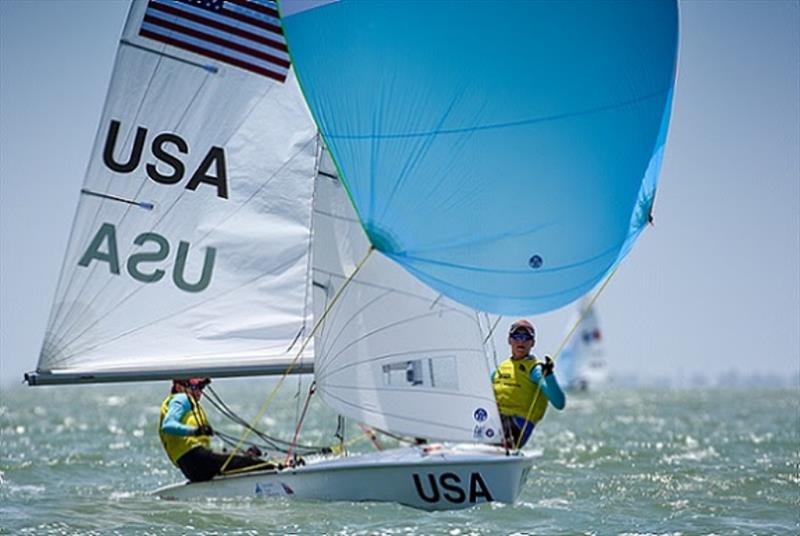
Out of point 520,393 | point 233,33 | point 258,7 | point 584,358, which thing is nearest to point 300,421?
point 520,393

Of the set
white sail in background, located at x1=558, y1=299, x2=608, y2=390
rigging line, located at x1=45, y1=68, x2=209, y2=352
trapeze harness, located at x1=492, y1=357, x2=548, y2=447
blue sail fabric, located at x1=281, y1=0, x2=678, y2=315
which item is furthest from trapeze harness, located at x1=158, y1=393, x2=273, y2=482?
white sail in background, located at x1=558, y1=299, x2=608, y2=390

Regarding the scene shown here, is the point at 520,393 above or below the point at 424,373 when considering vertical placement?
below

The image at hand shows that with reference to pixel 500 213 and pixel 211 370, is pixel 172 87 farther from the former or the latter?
pixel 500 213

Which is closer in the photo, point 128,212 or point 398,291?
point 398,291

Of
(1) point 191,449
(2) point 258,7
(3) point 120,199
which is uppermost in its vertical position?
(2) point 258,7

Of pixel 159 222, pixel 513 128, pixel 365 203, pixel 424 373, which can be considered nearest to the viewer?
pixel 513 128

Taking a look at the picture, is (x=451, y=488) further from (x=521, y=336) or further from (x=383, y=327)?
(x=521, y=336)

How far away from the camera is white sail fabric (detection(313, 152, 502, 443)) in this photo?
9906 mm

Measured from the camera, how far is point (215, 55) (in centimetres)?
1105

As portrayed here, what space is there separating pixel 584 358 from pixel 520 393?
45.3m

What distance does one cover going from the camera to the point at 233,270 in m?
11.0

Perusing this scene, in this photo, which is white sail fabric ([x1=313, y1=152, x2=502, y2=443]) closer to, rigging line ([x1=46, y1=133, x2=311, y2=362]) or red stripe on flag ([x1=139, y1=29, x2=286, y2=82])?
rigging line ([x1=46, y1=133, x2=311, y2=362])

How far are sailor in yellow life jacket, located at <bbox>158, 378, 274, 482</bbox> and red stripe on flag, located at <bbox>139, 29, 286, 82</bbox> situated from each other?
8.95ft

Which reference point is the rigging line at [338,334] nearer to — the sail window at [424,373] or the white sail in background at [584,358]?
the sail window at [424,373]
